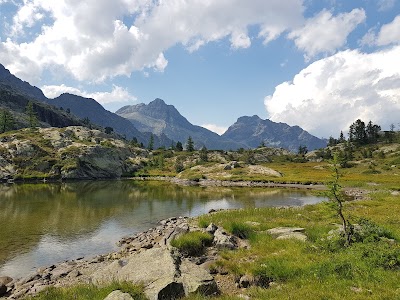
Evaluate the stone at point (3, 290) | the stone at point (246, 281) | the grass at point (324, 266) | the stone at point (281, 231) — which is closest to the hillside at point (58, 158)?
the stone at point (3, 290)

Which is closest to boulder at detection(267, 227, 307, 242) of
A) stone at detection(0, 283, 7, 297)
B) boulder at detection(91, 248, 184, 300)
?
boulder at detection(91, 248, 184, 300)

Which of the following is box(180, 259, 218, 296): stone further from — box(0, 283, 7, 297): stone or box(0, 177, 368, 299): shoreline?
box(0, 283, 7, 297): stone

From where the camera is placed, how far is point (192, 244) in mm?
23109

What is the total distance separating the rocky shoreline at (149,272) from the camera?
1381 cm

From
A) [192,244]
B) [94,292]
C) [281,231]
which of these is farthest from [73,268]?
[281,231]

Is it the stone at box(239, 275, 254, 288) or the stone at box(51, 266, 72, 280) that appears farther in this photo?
the stone at box(51, 266, 72, 280)

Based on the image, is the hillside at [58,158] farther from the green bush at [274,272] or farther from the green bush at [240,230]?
the green bush at [274,272]

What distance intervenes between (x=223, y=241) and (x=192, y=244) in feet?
7.03

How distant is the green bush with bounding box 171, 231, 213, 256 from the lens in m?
22.8

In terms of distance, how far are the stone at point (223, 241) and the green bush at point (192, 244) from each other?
0.76m

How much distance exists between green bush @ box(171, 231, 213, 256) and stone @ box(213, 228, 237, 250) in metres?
0.76

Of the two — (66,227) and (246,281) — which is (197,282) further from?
(66,227)

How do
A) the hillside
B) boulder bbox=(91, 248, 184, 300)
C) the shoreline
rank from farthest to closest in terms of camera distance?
1. the hillside
2. the shoreline
3. boulder bbox=(91, 248, 184, 300)

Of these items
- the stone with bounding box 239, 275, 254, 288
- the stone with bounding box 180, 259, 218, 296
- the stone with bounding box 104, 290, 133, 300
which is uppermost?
the stone with bounding box 104, 290, 133, 300
